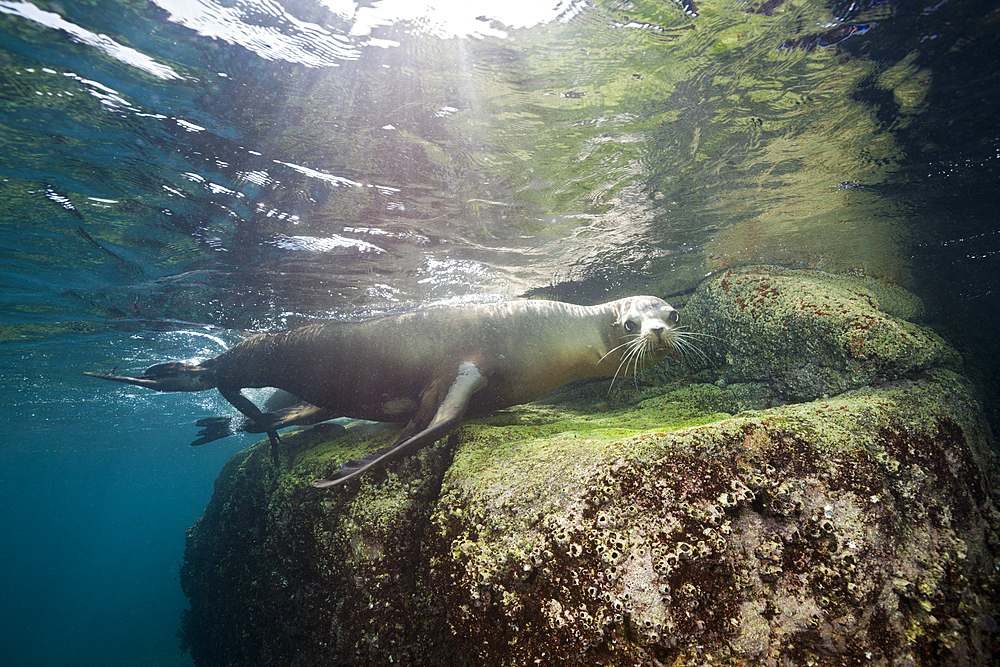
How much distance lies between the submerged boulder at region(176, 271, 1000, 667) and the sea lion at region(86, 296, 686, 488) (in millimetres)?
501

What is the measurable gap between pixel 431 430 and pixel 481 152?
144 inches

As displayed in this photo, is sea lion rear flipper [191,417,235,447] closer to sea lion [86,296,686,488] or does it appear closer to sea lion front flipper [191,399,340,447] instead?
sea lion front flipper [191,399,340,447]

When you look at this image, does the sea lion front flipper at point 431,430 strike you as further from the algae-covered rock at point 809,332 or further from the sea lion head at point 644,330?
the algae-covered rock at point 809,332

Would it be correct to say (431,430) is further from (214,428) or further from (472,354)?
(214,428)

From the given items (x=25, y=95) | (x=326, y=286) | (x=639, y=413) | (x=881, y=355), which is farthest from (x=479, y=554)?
(x=326, y=286)

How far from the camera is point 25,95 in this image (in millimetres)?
3668

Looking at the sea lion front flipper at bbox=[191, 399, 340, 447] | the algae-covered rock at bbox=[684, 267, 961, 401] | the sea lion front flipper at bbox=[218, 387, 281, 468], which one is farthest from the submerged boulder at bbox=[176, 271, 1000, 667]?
the sea lion front flipper at bbox=[191, 399, 340, 447]

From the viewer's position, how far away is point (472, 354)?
13.0 ft

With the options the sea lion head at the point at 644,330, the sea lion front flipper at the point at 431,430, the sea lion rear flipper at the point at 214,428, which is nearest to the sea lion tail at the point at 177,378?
the sea lion rear flipper at the point at 214,428

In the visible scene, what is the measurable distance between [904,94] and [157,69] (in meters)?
7.66

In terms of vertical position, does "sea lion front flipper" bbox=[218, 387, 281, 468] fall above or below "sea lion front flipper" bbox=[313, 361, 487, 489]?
below

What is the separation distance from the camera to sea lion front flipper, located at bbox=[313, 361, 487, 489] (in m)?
2.84

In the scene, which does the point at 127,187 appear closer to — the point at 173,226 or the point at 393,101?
the point at 173,226

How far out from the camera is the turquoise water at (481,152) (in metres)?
3.52
